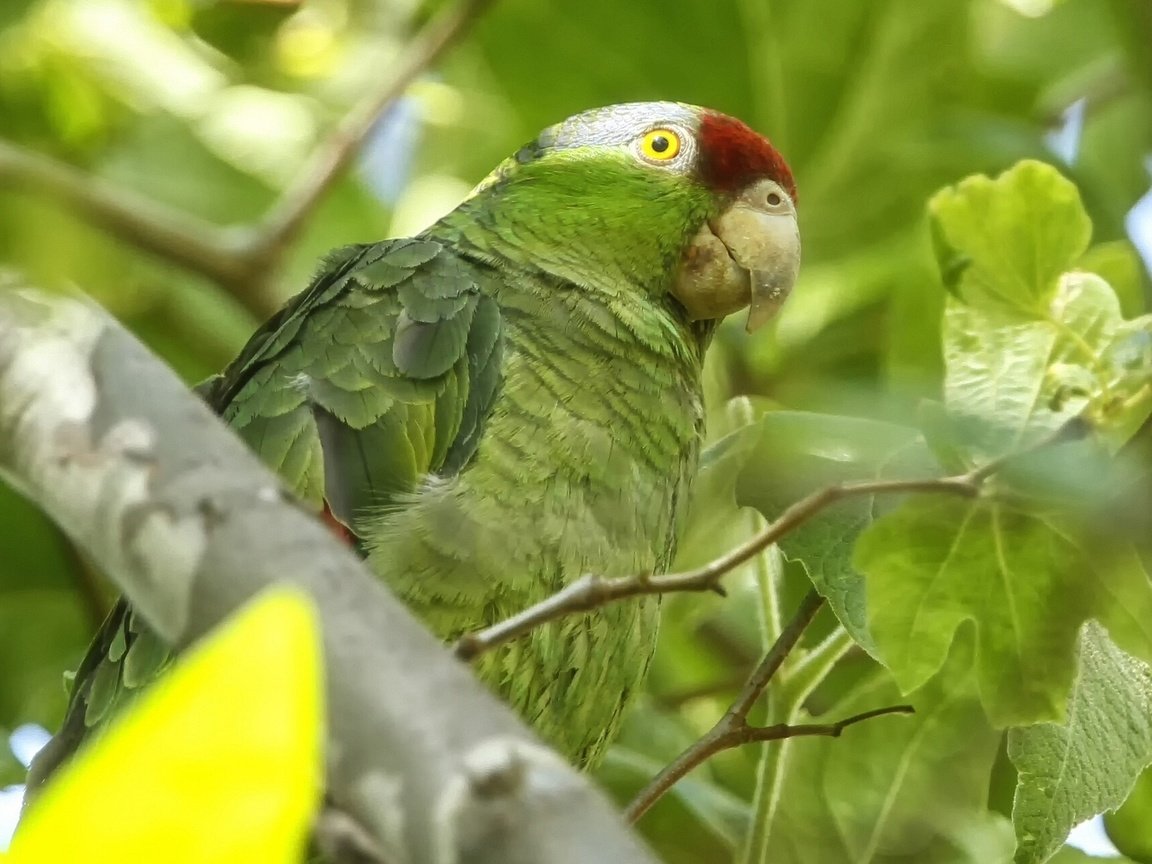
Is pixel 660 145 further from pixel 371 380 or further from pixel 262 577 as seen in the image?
pixel 262 577

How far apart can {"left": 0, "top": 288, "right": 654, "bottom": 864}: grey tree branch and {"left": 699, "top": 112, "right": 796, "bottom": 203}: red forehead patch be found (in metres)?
1.10

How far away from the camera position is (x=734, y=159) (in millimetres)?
1772

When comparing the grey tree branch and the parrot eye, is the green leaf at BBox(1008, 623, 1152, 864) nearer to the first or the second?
the grey tree branch

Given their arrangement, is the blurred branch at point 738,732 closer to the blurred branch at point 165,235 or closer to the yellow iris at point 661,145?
the yellow iris at point 661,145

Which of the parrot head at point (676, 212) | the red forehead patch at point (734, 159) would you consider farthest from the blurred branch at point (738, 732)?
the red forehead patch at point (734, 159)

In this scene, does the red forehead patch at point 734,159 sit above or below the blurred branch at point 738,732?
above

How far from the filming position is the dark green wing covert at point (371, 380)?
4.40ft

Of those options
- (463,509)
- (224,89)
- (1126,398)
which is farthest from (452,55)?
(1126,398)

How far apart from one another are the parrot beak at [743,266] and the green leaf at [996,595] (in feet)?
2.15

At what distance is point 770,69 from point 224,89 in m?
0.91

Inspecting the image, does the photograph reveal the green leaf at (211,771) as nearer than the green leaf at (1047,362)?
Yes

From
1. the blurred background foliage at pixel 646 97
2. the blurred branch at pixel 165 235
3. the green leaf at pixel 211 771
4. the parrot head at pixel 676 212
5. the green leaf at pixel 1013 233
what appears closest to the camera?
the green leaf at pixel 211 771

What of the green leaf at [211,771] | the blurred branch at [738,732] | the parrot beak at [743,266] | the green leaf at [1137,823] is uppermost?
the green leaf at [211,771]

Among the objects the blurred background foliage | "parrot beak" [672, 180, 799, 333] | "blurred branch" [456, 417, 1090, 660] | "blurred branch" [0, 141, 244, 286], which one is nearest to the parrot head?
"parrot beak" [672, 180, 799, 333]
